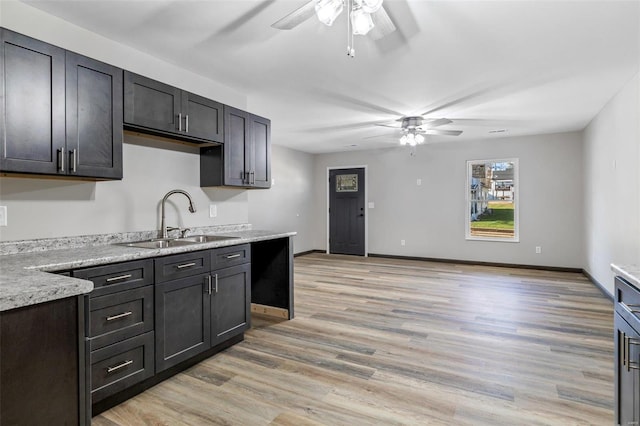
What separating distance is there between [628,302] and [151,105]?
301 centimetres

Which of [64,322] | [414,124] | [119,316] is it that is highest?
[414,124]

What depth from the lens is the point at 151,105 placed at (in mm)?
2580

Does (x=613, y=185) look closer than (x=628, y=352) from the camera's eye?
No

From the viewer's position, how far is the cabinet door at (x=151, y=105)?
95.7 inches

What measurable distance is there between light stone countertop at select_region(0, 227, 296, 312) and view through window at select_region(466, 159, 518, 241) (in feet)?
16.9

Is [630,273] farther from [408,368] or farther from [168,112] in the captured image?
[168,112]

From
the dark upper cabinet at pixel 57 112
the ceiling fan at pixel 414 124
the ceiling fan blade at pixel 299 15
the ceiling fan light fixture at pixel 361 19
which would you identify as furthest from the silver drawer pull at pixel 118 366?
the ceiling fan at pixel 414 124

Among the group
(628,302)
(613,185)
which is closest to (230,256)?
(628,302)

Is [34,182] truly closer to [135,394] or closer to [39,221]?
[39,221]

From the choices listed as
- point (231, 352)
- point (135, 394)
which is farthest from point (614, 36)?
point (135, 394)

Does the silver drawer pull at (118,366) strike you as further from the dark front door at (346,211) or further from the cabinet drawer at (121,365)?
the dark front door at (346,211)

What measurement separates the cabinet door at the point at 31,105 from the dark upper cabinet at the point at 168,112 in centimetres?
43

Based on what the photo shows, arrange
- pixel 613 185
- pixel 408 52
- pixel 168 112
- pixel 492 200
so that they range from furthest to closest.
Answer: pixel 492 200, pixel 613 185, pixel 408 52, pixel 168 112

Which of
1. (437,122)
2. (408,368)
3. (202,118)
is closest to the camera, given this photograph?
(408,368)
